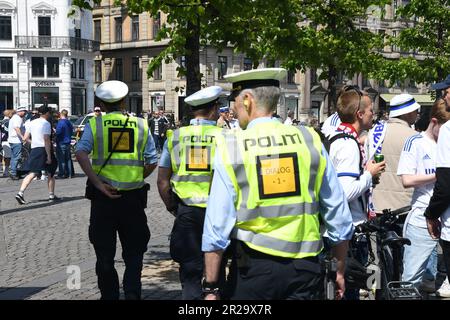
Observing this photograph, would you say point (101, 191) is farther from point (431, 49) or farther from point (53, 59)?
point (53, 59)

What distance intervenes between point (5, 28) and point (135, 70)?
12398mm

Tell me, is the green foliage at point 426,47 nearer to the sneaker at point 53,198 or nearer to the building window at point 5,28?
the sneaker at point 53,198

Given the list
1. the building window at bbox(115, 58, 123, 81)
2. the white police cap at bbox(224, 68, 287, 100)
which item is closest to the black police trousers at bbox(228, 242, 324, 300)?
the white police cap at bbox(224, 68, 287, 100)

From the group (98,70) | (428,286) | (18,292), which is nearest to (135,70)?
(98,70)

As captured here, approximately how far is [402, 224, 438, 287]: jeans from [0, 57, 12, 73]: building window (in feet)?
193

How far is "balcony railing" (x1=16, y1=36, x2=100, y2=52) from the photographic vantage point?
60.2m

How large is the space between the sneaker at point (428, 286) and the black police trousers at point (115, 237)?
9.64ft

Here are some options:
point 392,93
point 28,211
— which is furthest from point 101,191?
point 392,93

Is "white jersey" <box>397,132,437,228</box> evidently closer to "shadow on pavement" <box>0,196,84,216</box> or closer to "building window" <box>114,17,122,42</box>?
"shadow on pavement" <box>0,196,84,216</box>

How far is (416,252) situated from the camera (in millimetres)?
5957

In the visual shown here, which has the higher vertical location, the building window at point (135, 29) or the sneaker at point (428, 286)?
the building window at point (135, 29)

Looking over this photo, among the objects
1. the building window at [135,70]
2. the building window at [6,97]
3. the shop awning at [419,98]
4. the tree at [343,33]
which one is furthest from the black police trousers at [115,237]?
the shop awning at [419,98]

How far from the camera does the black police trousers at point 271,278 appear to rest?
337cm

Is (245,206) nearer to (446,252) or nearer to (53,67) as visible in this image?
(446,252)
